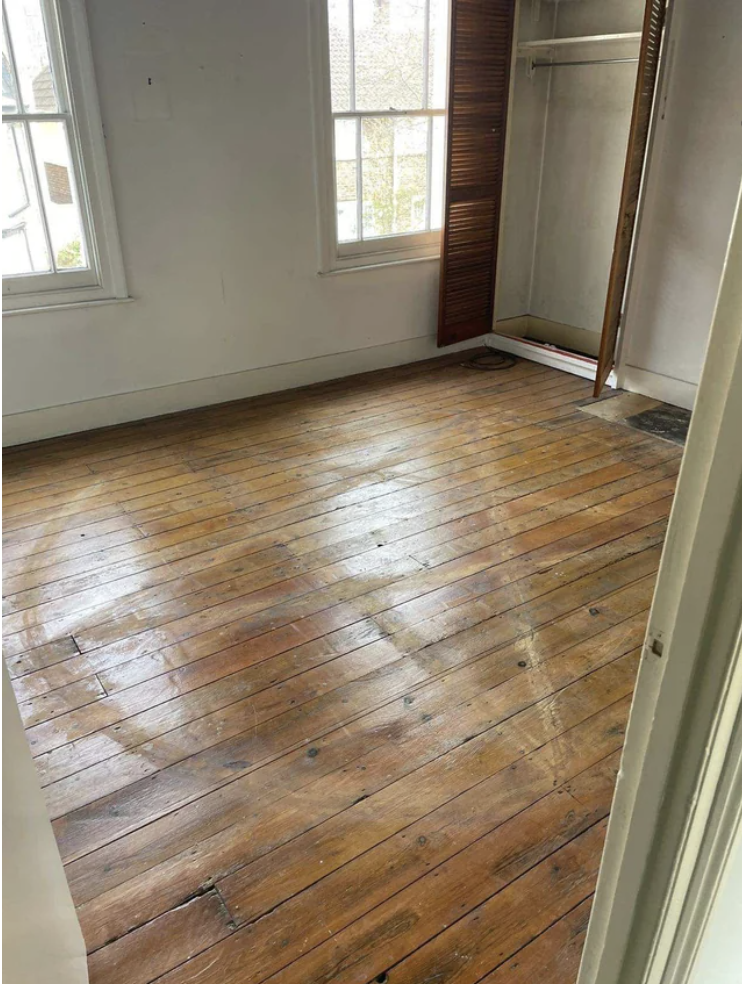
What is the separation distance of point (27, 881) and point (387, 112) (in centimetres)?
408

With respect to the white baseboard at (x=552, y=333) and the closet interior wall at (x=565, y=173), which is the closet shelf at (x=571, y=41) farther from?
the white baseboard at (x=552, y=333)

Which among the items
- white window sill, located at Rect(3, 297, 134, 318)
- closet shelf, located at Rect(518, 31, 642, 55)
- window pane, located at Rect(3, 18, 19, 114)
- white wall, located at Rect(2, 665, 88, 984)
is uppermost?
closet shelf, located at Rect(518, 31, 642, 55)

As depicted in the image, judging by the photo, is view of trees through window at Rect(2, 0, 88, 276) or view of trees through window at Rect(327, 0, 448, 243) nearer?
view of trees through window at Rect(2, 0, 88, 276)

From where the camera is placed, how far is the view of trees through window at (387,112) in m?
3.87

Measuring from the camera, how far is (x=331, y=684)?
2.10m

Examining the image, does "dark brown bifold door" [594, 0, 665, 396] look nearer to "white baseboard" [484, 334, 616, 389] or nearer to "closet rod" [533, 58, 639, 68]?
"white baseboard" [484, 334, 616, 389]

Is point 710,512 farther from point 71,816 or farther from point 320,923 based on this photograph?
point 71,816

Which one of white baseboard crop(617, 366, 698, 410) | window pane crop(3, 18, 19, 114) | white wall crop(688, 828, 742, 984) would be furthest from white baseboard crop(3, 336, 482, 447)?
white wall crop(688, 828, 742, 984)

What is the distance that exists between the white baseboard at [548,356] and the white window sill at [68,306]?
8.04 ft

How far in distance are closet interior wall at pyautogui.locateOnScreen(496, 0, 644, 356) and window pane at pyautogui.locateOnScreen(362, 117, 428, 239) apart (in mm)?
665

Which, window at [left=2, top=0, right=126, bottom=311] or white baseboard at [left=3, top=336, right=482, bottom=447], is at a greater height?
window at [left=2, top=0, right=126, bottom=311]

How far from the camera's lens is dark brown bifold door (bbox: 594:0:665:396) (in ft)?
11.0

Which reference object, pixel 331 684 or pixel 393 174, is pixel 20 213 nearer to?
pixel 393 174

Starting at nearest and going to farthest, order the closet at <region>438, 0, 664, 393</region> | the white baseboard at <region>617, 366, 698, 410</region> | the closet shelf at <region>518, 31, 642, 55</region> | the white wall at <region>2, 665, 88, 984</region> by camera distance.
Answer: the white wall at <region>2, 665, 88, 984</region> → the closet shelf at <region>518, 31, 642, 55</region> → the white baseboard at <region>617, 366, 698, 410</region> → the closet at <region>438, 0, 664, 393</region>
